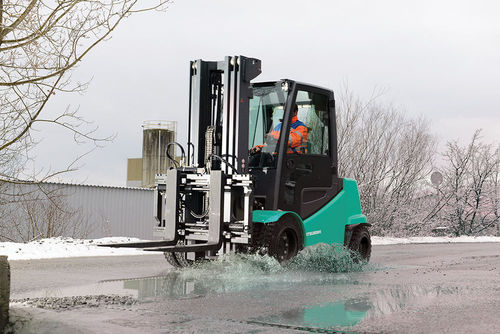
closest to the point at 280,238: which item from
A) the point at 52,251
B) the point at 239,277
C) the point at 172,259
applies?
the point at 239,277

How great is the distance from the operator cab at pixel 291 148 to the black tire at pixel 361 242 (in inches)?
38.5

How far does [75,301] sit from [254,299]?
183 centimetres

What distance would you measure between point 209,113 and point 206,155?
812mm

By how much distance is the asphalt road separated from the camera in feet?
17.2

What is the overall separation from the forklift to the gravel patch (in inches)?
75.4

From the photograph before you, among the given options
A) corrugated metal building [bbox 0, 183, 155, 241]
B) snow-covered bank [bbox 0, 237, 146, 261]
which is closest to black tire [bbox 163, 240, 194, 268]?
snow-covered bank [bbox 0, 237, 146, 261]

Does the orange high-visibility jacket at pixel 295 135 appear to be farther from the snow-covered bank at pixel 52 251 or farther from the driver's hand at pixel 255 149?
the snow-covered bank at pixel 52 251

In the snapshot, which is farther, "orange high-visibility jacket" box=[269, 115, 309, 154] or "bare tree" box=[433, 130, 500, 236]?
"bare tree" box=[433, 130, 500, 236]

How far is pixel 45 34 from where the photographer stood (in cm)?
748

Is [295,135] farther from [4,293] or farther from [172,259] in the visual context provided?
[4,293]

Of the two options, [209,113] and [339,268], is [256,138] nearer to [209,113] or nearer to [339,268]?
[209,113]

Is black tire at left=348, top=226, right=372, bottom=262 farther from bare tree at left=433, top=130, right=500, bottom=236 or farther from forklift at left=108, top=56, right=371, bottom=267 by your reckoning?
bare tree at left=433, top=130, right=500, bottom=236

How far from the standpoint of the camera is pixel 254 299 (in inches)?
264

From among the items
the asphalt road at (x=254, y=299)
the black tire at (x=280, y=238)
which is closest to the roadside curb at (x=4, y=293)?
the asphalt road at (x=254, y=299)
